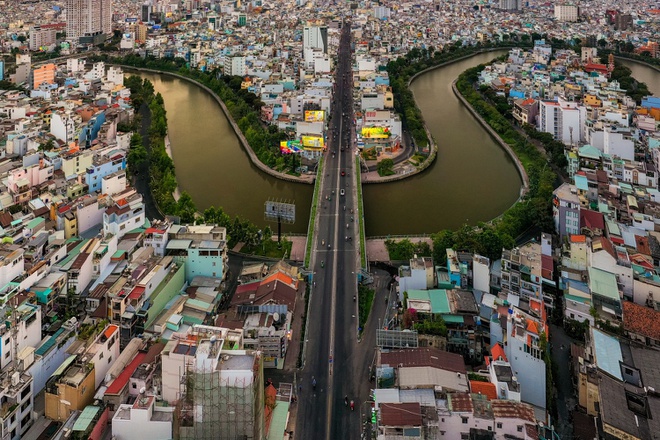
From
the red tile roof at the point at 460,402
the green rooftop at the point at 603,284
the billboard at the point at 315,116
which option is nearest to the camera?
the red tile roof at the point at 460,402

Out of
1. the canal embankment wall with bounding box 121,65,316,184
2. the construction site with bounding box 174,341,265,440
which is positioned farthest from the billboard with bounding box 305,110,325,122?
the construction site with bounding box 174,341,265,440

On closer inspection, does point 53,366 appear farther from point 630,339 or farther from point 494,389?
point 630,339

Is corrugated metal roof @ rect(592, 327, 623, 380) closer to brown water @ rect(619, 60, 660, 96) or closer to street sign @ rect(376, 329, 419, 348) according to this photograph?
street sign @ rect(376, 329, 419, 348)

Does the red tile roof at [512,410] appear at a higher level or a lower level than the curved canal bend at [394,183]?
lower

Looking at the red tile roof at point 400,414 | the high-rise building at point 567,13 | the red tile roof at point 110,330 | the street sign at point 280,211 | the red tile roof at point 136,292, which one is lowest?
the red tile roof at point 400,414

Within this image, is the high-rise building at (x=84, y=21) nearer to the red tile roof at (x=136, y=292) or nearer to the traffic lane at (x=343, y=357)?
the red tile roof at (x=136, y=292)

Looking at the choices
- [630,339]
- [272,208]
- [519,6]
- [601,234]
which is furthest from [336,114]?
Answer: [519,6]

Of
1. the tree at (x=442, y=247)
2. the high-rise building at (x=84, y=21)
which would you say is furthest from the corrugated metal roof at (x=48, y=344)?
the high-rise building at (x=84, y=21)
